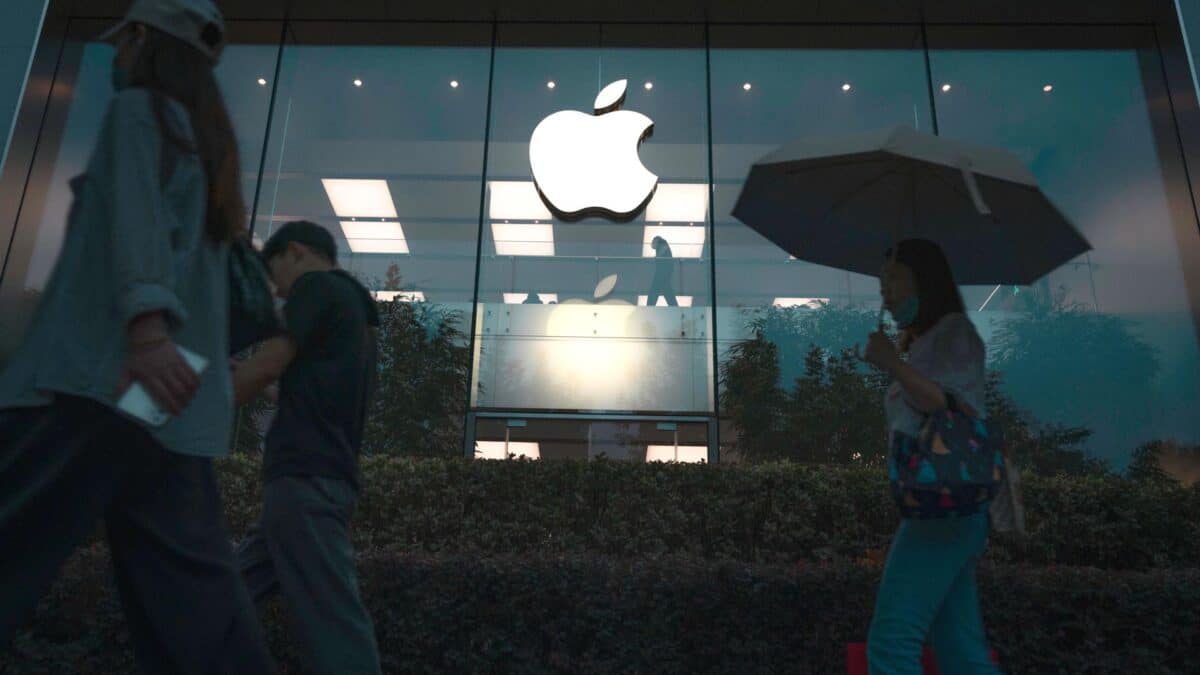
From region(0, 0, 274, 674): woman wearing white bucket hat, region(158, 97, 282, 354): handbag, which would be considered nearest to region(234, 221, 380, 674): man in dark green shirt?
region(158, 97, 282, 354): handbag

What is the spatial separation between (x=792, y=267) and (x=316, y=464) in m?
6.00

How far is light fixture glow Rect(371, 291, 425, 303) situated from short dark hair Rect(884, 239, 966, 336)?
18.0ft

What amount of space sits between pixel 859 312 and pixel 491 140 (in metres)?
3.99

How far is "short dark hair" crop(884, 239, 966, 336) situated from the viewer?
2928mm

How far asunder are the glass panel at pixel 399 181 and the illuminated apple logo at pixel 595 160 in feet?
2.26

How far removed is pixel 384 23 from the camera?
9031 mm

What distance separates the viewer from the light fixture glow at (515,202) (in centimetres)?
825

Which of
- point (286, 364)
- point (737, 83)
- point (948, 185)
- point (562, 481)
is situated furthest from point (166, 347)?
point (737, 83)

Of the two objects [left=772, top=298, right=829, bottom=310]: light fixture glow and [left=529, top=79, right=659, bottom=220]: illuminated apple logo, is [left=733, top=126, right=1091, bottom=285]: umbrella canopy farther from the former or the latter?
[left=529, top=79, right=659, bottom=220]: illuminated apple logo

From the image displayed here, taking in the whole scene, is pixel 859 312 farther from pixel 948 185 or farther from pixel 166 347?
pixel 166 347

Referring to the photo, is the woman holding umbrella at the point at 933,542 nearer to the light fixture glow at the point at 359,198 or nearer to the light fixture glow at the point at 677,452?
the light fixture glow at the point at 677,452

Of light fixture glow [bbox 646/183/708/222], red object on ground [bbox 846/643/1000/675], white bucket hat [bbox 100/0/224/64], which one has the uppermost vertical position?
light fixture glow [bbox 646/183/708/222]

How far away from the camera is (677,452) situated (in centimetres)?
723

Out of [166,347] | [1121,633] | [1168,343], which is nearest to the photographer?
[166,347]
